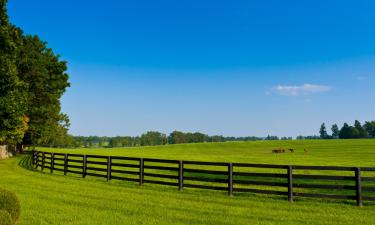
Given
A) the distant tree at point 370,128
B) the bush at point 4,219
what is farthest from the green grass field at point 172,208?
the distant tree at point 370,128

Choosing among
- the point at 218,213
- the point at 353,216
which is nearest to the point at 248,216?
the point at 218,213

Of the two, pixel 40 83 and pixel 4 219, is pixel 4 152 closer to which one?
pixel 40 83

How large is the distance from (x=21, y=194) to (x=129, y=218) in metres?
6.90

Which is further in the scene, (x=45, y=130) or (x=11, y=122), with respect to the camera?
(x=45, y=130)

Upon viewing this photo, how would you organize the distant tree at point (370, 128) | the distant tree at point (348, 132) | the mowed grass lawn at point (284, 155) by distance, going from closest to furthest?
the mowed grass lawn at point (284, 155) < the distant tree at point (348, 132) < the distant tree at point (370, 128)

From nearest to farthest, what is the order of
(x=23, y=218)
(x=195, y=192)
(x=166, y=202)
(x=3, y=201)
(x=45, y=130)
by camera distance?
(x=3, y=201) → (x=23, y=218) → (x=166, y=202) → (x=195, y=192) → (x=45, y=130)

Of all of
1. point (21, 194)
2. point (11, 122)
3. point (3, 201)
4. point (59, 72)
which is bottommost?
point (21, 194)

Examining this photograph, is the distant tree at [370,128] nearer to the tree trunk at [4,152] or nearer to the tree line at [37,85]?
the tree line at [37,85]

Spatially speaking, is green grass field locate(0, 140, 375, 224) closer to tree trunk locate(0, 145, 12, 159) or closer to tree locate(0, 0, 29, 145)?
tree locate(0, 0, 29, 145)

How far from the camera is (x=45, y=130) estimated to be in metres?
45.8

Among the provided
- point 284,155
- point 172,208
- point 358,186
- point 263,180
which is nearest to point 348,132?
point 284,155

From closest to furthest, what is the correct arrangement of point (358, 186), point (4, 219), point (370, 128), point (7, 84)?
point (4, 219)
point (358, 186)
point (7, 84)
point (370, 128)

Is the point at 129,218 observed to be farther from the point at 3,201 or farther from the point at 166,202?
the point at 3,201

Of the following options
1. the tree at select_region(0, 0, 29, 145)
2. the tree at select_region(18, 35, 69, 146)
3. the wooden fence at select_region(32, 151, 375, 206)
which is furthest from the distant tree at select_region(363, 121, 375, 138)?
the tree at select_region(0, 0, 29, 145)
